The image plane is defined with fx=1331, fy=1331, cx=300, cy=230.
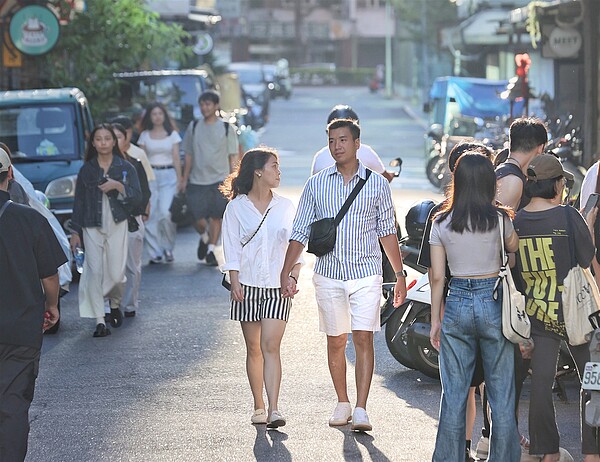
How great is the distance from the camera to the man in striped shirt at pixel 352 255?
7676mm

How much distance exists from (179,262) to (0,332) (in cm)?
959

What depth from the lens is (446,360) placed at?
6.35m

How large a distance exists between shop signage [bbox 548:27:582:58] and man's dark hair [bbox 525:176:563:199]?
1613 centimetres

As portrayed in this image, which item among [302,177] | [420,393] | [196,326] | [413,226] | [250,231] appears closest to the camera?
[250,231]

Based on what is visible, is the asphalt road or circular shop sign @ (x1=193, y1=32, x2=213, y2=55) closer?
the asphalt road

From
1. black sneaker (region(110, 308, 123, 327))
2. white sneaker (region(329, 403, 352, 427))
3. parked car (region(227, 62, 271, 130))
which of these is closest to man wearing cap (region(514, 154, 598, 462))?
white sneaker (region(329, 403, 352, 427))

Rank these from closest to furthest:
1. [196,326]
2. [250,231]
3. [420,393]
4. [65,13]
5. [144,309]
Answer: [250,231] < [420,393] < [196,326] < [144,309] < [65,13]

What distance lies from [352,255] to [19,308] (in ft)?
7.21

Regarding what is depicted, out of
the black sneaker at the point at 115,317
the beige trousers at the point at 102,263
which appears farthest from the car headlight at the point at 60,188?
A: the beige trousers at the point at 102,263

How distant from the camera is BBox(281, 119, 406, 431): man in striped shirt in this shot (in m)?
7.68

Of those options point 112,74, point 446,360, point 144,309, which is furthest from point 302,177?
point 446,360

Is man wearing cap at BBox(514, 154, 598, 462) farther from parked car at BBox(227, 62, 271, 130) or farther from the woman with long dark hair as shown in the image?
parked car at BBox(227, 62, 271, 130)

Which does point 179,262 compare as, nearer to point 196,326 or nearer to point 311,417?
point 196,326

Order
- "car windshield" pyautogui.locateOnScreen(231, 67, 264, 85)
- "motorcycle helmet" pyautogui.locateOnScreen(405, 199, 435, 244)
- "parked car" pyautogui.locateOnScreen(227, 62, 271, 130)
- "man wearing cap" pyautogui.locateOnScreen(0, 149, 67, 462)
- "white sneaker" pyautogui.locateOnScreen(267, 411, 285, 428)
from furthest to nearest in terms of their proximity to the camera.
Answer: "car windshield" pyautogui.locateOnScreen(231, 67, 264, 85) < "parked car" pyautogui.locateOnScreen(227, 62, 271, 130) < "motorcycle helmet" pyautogui.locateOnScreen(405, 199, 435, 244) < "white sneaker" pyautogui.locateOnScreen(267, 411, 285, 428) < "man wearing cap" pyautogui.locateOnScreen(0, 149, 67, 462)
